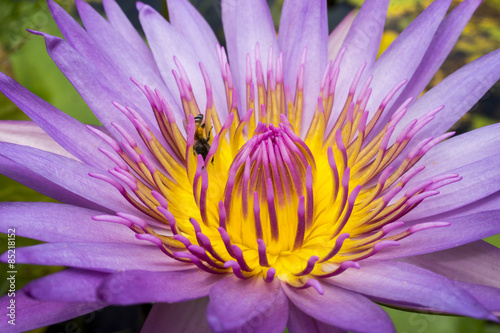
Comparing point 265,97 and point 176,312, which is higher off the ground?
point 265,97

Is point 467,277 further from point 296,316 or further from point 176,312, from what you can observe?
point 176,312

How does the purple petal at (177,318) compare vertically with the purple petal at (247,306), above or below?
below

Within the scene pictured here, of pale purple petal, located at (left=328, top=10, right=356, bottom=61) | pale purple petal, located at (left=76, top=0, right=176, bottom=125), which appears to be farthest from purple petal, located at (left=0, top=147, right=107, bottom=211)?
pale purple petal, located at (left=328, top=10, right=356, bottom=61)

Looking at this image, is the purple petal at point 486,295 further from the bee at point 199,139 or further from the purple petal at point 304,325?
the bee at point 199,139

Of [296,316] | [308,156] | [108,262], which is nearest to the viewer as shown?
[108,262]

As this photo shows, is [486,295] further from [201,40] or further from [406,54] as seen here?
[201,40]

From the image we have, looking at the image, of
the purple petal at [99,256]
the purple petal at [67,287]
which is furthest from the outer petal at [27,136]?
the purple petal at [67,287]

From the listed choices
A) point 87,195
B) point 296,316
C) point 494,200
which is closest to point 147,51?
point 87,195

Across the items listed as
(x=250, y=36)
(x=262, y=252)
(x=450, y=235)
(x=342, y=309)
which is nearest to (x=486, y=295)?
(x=450, y=235)
